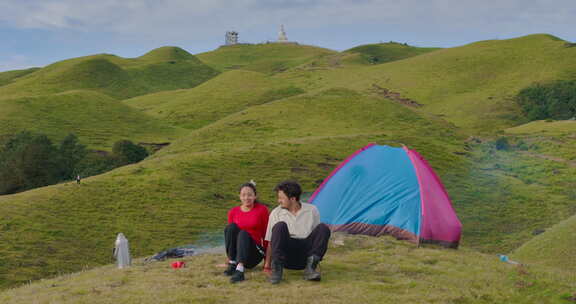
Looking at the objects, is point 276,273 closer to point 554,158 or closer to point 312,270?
point 312,270

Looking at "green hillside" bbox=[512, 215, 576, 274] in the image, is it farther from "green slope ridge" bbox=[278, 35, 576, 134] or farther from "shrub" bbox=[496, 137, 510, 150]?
"green slope ridge" bbox=[278, 35, 576, 134]

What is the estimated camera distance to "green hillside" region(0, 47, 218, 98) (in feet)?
426

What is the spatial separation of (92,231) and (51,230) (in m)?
1.68

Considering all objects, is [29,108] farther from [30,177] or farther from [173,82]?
[173,82]

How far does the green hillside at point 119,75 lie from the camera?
12988cm

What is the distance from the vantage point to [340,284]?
9.98 metres

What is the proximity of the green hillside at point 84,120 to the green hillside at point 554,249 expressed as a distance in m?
53.0

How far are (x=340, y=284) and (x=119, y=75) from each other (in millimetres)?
152228

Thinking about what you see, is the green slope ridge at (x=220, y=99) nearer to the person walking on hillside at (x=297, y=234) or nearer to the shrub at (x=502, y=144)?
the shrub at (x=502, y=144)

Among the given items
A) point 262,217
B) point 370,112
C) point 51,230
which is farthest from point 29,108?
point 262,217

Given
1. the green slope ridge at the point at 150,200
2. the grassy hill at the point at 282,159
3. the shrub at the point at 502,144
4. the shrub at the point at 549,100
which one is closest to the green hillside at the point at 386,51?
the grassy hill at the point at 282,159

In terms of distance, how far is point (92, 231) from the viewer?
23.3 m

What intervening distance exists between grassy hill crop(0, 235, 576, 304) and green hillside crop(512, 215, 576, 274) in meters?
4.22

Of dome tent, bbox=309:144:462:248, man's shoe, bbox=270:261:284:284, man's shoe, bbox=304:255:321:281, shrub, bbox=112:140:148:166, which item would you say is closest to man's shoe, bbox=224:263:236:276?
man's shoe, bbox=270:261:284:284
